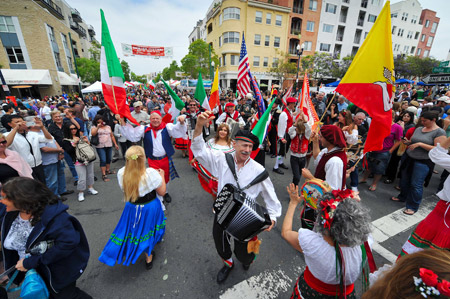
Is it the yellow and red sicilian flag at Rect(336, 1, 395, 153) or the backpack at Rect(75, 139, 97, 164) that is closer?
the yellow and red sicilian flag at Rect(336, 1, 395, 153)

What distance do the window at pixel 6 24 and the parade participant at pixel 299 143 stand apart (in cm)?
3415

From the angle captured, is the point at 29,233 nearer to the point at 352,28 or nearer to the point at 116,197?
the point at 116,197

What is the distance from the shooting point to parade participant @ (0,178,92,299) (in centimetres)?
170

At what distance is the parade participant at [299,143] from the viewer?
4.48 meters

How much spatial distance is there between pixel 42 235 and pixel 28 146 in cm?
295

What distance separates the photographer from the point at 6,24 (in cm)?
2175

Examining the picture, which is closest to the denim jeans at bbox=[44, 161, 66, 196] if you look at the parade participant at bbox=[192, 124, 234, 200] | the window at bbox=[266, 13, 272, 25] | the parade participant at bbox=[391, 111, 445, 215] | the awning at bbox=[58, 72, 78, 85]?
the parade participant at bbox=[192, 124, 234, 200]

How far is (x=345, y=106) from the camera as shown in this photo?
9.20 metres

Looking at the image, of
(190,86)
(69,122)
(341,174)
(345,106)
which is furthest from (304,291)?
(190,86)

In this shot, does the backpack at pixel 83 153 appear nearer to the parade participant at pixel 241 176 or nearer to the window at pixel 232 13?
the parade participant at pixel 241 176

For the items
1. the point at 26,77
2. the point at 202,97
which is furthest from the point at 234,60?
the point at 202,97

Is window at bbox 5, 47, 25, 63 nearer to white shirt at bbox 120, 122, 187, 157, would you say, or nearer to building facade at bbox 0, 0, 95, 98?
building facade at bbox 0, 0, 95, 98

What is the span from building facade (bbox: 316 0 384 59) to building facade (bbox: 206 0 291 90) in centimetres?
687

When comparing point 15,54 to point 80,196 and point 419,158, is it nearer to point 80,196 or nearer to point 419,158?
point 80,196
